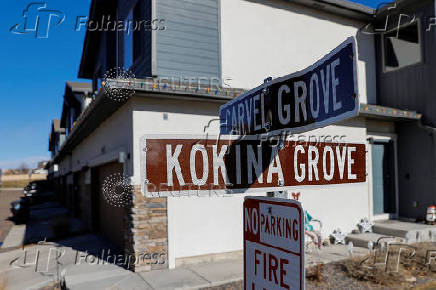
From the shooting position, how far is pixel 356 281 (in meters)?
5.77

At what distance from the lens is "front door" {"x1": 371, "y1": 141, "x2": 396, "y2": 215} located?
10.3m

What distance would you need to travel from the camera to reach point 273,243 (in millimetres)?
1715

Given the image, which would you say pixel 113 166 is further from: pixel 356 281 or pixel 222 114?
pixel 222 114

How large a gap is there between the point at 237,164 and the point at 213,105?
566 cm

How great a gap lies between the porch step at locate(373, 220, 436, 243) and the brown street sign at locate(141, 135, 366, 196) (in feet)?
25.7

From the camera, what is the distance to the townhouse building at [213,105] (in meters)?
6.79

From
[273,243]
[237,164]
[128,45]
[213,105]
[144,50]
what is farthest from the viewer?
[128,45]

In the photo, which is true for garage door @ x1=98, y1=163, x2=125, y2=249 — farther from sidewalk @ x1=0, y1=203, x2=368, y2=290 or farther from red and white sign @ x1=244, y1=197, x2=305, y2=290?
red and white sign @ x1=244, y1=197, x2=305, y2=290

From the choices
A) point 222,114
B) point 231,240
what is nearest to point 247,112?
point 222,114

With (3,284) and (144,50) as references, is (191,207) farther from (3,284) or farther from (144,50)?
(144,50)

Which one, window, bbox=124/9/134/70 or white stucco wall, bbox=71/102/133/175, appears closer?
white stucco wall, bbox=71/102/133/175

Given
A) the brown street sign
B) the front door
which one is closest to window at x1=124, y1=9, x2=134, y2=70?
the front door

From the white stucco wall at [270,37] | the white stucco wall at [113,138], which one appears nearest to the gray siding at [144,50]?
the white stucco wall at [113,138]

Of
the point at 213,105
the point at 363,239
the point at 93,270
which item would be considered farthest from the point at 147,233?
the point at 363,239
